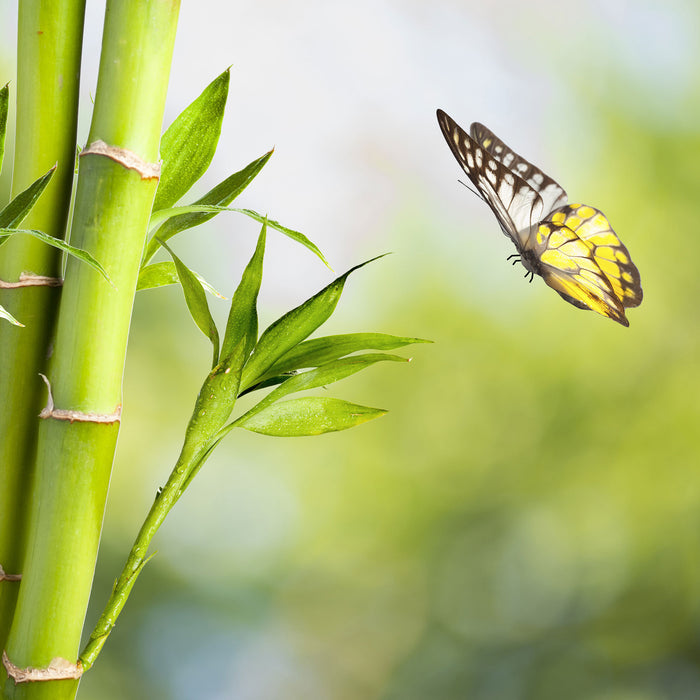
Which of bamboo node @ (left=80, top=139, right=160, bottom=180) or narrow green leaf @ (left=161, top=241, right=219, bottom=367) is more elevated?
bamboo node @ (left=80, top=139, right=160, bottom=180)

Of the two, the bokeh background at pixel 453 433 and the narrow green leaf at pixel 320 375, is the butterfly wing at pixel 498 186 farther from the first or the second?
the bokeh background at pixel 453 433

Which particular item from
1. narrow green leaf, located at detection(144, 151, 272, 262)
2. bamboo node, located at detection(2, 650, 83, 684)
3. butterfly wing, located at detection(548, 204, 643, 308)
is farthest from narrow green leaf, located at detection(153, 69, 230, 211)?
butterfly wing, located at detection(548, 204, 643, 308)

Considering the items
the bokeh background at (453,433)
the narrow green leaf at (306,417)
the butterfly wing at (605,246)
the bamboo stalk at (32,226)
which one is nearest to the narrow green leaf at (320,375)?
the narrow green leaf at (306,417)

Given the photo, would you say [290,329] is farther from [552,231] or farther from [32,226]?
[552,231]

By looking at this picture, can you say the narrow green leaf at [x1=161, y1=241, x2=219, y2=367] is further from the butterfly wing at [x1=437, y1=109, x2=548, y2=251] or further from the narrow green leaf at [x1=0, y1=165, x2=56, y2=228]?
the butterfly wing at [x1=437, y1=109, x2=548, y2=251]

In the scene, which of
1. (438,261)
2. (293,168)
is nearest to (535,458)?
(438,261)

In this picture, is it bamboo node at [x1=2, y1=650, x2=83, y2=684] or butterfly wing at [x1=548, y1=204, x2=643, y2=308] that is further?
butterfly wing at [x1=548, y1=204, x2=643, y2=308]

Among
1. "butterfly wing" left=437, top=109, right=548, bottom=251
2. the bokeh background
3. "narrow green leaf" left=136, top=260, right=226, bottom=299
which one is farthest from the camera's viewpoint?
the bokeh background

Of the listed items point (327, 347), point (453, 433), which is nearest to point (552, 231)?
point (327, 347)
